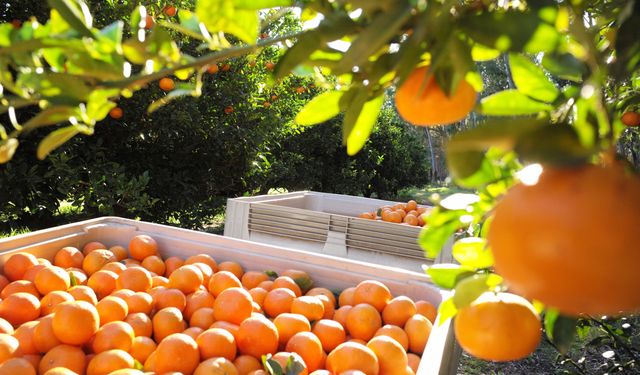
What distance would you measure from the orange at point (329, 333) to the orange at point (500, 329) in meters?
0.94

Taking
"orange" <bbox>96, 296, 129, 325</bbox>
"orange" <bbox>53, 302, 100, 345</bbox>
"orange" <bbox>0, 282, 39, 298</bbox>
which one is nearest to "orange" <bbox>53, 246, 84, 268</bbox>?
"orange" <bbox>0, 282, 39, 298</bbox>

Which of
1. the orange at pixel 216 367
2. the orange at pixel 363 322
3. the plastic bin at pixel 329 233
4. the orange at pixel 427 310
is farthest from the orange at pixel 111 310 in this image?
the plastic bin at pixel 329 233

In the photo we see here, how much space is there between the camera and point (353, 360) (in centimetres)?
118

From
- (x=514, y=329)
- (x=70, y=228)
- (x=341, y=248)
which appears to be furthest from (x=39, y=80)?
(x=341, y=248)

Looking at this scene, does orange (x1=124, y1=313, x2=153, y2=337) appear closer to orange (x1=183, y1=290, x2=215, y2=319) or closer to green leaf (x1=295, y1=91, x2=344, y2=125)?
orange (x1=183, y1=290, x2=215, y2=319)

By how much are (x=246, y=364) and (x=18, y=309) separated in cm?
69

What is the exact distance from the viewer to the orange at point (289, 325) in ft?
4.52

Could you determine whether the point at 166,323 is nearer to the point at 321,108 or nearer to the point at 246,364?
the point at 246,364

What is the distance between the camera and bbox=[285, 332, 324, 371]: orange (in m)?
1.27

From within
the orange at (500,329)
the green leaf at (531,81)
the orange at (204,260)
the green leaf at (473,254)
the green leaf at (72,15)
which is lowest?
the orange at (204,260)

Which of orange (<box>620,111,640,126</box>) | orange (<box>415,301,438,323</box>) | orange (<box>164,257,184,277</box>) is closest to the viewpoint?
orange (<box>620,111,640,126</box>)

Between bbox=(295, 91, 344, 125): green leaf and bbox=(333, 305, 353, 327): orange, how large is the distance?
3.46 feet

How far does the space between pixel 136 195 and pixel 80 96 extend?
3.61m

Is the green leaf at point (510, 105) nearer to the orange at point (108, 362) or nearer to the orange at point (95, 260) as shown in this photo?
the orange at point (108, 362)
